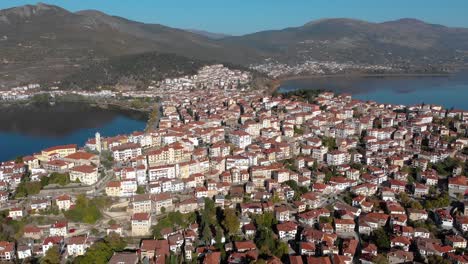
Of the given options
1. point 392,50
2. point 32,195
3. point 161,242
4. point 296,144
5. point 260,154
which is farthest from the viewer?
point 392,50

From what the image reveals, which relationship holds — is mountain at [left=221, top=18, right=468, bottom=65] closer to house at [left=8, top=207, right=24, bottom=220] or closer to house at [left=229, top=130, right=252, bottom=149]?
house at [left=229, top=130, right=252, bottom=149]

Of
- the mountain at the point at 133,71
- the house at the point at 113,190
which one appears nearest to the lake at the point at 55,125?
the mountain at the point at 133,71

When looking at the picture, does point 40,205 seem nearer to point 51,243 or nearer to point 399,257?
point 51,243

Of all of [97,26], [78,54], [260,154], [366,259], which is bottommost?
[366,259]

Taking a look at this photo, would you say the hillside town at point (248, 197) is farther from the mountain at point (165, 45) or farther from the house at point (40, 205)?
the mountain at point (165, 45)

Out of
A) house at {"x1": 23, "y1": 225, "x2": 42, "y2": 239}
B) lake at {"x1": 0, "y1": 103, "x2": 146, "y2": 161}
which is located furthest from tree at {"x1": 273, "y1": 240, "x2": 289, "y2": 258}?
lake at {"x1": 0, "y1": 103, "x2": 146, "y2": 161}

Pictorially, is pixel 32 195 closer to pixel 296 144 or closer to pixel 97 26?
pixel 296 144

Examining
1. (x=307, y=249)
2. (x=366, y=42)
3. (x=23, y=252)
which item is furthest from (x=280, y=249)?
(x=366, y=42)

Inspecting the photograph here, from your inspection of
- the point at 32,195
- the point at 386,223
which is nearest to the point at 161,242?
the point at 32,195
